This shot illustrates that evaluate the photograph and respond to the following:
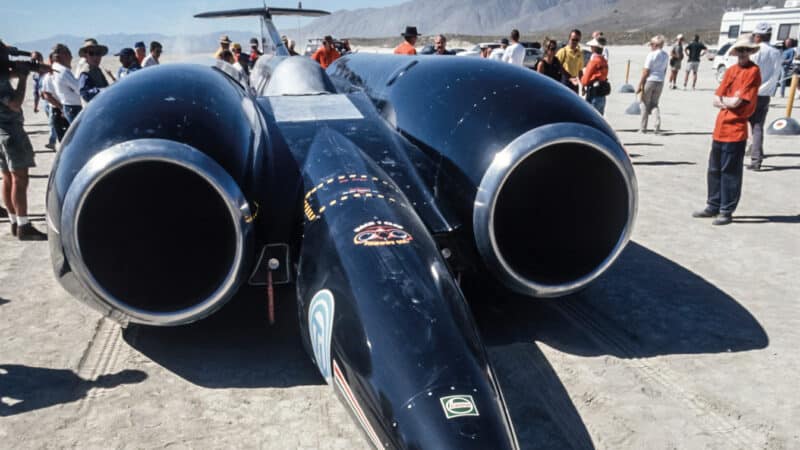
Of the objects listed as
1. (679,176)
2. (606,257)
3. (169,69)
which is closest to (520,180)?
(606,257)

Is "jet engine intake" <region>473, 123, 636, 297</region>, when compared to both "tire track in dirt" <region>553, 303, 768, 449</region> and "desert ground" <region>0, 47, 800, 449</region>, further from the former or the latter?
"tire track in dirt" <region>553, 303, 768, 449</region>

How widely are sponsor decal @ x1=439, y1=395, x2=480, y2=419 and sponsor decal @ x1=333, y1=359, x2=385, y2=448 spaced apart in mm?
325

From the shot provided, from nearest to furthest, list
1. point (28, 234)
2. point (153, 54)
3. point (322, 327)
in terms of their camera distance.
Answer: point (322, 327) → point (28, 234) → point (153, 54)

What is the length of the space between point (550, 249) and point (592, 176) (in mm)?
547

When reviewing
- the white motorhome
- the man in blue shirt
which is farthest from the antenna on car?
the white motorhome

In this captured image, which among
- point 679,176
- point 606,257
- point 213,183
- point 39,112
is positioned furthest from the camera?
point 39,112

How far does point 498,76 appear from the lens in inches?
158

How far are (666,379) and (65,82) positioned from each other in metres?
7.36

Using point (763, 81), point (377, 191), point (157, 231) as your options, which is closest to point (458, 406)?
point (377, 191)

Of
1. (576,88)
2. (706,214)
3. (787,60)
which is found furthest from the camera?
(787,60)

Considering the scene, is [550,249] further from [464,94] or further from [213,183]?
[213,183]

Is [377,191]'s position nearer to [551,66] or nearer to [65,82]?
[65,82]

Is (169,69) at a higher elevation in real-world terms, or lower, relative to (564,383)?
higher

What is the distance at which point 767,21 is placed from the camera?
30.2 m
